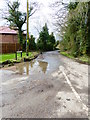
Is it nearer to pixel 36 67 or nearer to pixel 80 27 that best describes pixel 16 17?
pixel 80 27

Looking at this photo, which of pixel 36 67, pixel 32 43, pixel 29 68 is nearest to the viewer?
pixel 29 68

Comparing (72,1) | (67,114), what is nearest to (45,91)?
(67,114)

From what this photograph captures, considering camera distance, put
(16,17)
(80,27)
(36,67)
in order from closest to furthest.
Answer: (36,67)
(80,27)
(16,17)

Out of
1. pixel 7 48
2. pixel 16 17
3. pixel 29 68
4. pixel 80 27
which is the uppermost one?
pixel 16 17

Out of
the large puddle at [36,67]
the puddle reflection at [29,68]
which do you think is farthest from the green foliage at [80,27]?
the puddle reflection at [29,68]

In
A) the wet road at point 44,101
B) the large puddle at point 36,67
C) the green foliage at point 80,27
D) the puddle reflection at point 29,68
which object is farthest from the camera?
the green foliage at point 80,27

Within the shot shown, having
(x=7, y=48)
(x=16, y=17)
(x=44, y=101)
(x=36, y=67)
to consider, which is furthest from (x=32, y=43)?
(x=44, y=101)

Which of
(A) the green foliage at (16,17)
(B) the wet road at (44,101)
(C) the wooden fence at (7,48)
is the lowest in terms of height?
(B) the wet road at (44,101)

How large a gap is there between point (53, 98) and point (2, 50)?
56.5ft

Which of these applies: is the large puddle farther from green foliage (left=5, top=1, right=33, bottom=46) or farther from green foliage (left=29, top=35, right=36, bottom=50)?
green foliage (left=29, top=35, right=36, bottom=50)

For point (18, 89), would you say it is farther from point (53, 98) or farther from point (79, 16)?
point (79, 16)

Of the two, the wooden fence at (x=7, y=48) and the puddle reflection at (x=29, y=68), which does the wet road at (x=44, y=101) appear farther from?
the wooden fence at (x=7, y=48)

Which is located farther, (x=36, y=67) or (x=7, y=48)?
(x=7, y=48)

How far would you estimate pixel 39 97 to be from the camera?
12.8ft
